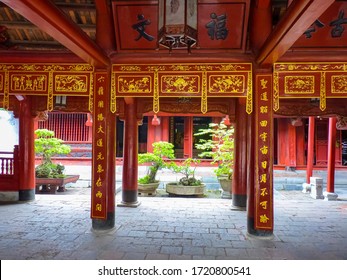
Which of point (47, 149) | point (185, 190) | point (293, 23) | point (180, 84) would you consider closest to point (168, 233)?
point (180, 84)

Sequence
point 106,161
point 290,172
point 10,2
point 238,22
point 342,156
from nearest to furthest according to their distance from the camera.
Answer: point 10,2 < point 238,22 < point 106,161 < point 290,172 < point 342,156

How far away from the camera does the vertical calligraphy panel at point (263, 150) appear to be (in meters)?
4.75

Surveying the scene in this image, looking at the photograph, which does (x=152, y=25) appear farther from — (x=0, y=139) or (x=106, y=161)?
(x=0, y=139)

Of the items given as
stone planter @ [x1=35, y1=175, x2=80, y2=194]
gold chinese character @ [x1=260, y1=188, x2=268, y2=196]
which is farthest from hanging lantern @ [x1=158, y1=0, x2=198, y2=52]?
stone planter @ [x1=35, y1=175, x2=80, y2=194]

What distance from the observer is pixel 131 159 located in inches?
293

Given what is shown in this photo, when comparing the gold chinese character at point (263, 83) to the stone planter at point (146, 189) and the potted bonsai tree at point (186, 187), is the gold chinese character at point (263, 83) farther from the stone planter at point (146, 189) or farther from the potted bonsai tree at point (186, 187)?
the stone planter at point (146, 189)

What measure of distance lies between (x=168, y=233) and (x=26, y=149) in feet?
15.9

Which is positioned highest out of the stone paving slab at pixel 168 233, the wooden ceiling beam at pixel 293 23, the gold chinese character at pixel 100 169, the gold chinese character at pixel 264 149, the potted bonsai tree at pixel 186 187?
the wooden ceiling beam at pixel 293 23

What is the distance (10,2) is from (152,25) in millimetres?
2574

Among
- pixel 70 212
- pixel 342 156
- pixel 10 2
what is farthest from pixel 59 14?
pixel 342 156

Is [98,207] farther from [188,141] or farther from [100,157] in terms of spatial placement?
[188,141]

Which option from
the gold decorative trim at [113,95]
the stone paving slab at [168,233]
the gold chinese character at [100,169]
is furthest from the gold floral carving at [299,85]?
the gold chinese character at [100,169]

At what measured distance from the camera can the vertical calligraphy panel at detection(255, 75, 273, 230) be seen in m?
4.75

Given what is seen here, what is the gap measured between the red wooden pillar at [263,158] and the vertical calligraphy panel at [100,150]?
8.64 ft
